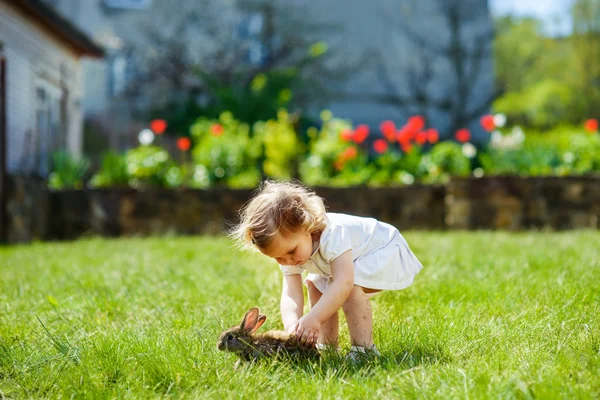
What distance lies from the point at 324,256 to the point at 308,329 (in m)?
0.30

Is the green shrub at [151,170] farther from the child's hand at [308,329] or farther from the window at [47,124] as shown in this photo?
the child's hand at [308,329]

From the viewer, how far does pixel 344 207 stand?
28.2 ft

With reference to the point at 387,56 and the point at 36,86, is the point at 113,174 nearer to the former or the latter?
the point at 36,86

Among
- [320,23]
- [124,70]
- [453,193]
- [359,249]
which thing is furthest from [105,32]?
[359,249]

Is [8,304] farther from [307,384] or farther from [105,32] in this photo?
[105,32]

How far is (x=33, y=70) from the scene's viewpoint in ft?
33.7

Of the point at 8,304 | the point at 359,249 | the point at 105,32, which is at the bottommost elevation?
the point at 8,304

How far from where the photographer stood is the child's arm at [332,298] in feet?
8.02

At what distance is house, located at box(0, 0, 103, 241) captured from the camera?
9.12 metres

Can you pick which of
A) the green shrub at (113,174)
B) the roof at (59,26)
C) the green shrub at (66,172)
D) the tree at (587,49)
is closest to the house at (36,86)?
the roof at (59,26)

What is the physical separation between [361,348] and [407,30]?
16595 mm

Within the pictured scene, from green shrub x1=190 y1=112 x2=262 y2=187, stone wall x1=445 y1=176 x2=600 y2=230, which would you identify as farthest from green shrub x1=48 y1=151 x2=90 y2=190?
stone wall x1=445 y1=176 x2=600 y2=230

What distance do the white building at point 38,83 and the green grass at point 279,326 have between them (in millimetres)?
5023

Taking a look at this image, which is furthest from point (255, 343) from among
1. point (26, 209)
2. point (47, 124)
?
point (47, 124)
